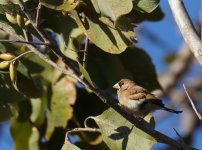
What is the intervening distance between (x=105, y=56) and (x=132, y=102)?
0.68 metres

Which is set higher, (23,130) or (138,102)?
(138,102)

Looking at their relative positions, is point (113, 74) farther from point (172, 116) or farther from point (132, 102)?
point (172, 116)

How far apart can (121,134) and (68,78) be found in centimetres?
80

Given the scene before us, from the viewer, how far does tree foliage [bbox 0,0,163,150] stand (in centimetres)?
270

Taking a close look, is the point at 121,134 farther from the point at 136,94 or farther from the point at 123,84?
the point at 123,84

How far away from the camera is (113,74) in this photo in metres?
3.37

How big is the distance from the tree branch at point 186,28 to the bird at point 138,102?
1.11ft

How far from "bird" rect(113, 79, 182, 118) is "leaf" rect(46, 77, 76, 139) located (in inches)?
19.2

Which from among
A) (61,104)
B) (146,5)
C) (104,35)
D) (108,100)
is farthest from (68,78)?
(108,100)

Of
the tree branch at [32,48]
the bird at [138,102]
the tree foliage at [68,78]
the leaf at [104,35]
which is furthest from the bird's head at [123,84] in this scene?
the tree branch at [32,48]

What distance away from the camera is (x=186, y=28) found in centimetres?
251

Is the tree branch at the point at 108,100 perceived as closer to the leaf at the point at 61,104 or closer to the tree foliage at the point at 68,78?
the tree foliage at the point at 68,78

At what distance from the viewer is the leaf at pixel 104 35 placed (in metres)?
2.68

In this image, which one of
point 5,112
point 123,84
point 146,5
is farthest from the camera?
point 5,112
